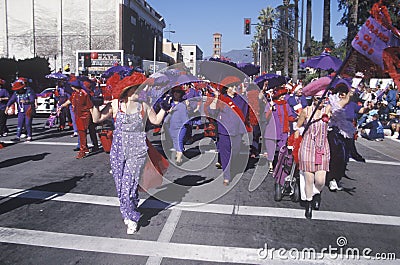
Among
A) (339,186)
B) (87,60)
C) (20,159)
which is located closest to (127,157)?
(339,186)

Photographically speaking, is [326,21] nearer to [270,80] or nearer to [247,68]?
[270,80]

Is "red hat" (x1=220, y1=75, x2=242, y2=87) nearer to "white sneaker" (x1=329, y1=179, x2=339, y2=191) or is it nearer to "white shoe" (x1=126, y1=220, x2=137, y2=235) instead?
"white sneaker" (x1=329, y1=179, x2=339, y2=191)

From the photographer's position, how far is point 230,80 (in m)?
6.82

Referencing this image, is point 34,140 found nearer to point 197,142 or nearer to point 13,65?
point 197,142

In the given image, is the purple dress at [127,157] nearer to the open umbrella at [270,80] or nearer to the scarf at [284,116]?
the scarf at [284,116]

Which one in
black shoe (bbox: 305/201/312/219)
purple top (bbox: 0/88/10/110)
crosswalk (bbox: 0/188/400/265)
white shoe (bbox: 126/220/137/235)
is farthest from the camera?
purple top (bbox: 0/88/10/110)

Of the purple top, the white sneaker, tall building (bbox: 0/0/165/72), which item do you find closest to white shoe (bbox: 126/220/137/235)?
the white sneaker

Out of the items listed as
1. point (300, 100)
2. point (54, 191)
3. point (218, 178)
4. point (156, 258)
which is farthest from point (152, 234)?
point (300, 100)

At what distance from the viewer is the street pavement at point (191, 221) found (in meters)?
4.25

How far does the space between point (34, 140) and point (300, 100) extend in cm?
777

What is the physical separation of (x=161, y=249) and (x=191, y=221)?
934 mm

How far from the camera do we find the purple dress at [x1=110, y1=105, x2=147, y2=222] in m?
4.70

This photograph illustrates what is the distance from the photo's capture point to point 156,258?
4145mm

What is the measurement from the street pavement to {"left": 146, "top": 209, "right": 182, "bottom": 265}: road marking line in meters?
0.01
